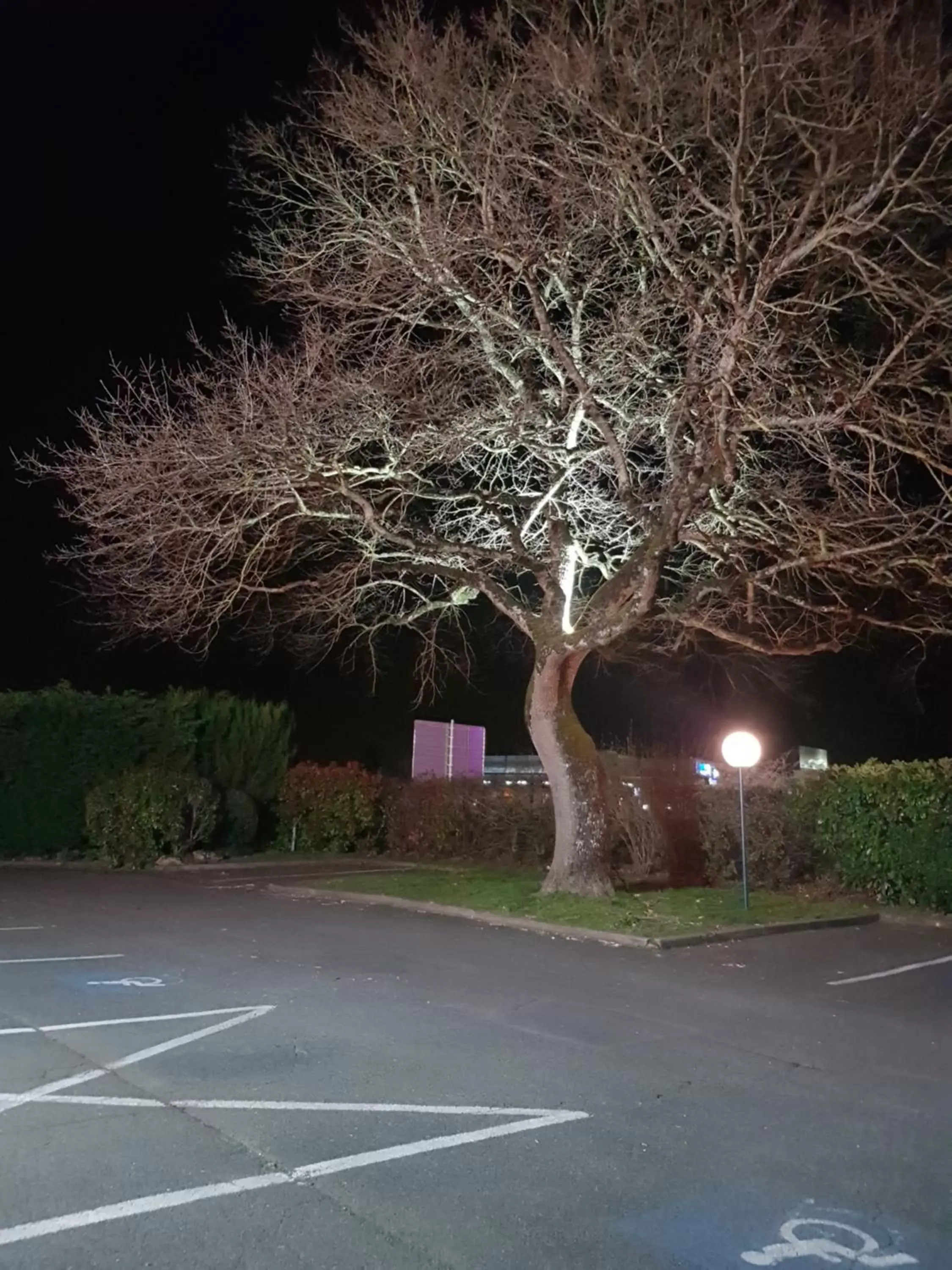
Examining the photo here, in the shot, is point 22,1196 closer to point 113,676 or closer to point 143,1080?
point 143,1080

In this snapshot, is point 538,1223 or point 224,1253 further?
point 538,1223

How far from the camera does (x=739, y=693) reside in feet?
106

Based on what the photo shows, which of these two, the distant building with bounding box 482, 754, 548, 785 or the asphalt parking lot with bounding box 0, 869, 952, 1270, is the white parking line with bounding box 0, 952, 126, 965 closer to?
the asphalt parking lot with bounding box 0, 869, 952, 1270

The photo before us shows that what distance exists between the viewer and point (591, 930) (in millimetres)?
13477

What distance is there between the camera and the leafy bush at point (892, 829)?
16.5 metres

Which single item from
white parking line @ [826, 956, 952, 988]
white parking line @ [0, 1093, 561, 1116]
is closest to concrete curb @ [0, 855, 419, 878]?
white parking line @ [826, 956, 952, 988]

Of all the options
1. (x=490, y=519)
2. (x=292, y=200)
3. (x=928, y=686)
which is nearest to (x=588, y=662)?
(x=928, y=686)

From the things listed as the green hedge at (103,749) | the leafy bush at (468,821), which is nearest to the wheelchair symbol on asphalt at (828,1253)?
the leafy bush at (468,821)

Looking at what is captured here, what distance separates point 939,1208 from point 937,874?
11.8 meters

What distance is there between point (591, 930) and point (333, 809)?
517 inches

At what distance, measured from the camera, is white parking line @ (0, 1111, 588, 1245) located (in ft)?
16.0

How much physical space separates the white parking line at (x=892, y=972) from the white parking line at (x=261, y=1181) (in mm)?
5398

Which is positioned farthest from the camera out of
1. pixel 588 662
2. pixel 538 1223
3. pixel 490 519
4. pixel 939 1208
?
pixel 588 662

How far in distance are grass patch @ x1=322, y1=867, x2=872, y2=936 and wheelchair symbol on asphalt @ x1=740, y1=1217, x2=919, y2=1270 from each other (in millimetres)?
8157
